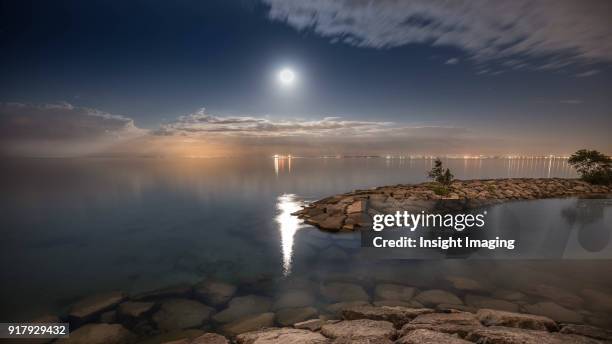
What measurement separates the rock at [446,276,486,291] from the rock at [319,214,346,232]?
9311 millimetres

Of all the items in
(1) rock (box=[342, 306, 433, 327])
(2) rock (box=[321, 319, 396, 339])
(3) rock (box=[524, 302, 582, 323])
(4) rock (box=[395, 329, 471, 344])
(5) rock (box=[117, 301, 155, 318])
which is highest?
(4) rock (box=[395, 329, 471, 344])

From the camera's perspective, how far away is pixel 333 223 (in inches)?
808

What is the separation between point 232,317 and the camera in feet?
29.5

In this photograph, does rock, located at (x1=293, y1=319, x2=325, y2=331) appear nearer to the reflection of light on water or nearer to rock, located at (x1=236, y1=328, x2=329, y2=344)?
rock, located at (x1=236, y1=328, x2=329, y2=344)

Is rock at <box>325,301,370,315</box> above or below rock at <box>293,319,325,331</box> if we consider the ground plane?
below

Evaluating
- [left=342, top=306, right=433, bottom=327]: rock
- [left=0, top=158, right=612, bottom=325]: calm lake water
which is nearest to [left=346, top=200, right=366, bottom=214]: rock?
[left=0, top=158, right=612, bottom=325]: calm lake water

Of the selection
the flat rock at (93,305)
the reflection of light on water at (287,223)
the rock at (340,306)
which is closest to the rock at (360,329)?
the rock at (340,306)

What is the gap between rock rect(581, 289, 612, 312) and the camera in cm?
903

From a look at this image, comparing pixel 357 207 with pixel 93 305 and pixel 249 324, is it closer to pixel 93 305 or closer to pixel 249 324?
pixel 249 324

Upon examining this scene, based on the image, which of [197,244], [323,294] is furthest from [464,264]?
[197,244]

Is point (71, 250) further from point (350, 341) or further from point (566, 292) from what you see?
point (566, 292)

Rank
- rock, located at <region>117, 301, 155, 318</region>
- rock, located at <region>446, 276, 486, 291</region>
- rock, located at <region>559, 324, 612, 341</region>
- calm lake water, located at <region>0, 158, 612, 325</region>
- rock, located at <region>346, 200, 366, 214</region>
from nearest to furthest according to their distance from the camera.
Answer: rock, located at <region>559, 324, 612, 341</region> → rock, located at <region>117, 301, 155, 318</region> → rock, located at <region>446, 276, 486, 291</region> → calm lake water, located at <region>0, 158, 612, 325</region> → rock, located at <region>346, 200, 366, 214</region>

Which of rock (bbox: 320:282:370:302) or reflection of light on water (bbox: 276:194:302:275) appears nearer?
rock (bbox: 320:282:370:302)

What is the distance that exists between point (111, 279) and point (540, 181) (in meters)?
52.1
